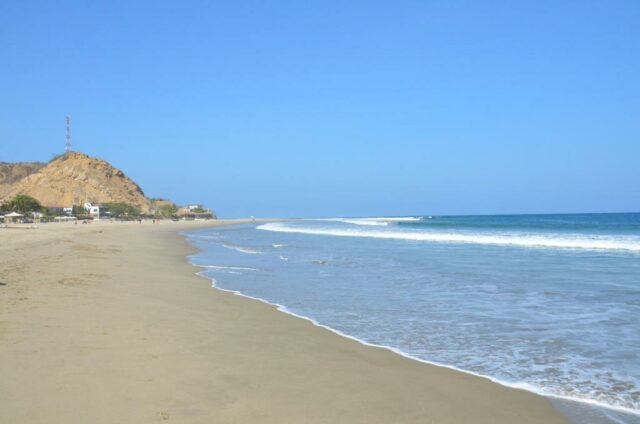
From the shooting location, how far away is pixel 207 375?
5293 mm

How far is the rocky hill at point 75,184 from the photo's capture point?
13838 cm

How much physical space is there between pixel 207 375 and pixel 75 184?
153229 millimetres

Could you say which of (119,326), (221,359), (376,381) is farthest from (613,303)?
(119,326)

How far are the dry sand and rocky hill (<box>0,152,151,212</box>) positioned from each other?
141 metres

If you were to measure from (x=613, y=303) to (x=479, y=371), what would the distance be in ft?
19.6

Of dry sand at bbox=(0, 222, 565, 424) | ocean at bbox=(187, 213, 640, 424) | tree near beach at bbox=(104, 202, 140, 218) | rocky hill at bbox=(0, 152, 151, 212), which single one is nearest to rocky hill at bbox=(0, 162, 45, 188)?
rocky hill at bbox=(0, 152, 151, 212)

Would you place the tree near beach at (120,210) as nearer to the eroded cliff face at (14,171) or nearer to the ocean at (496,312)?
the eroded cliff face at (14,171)

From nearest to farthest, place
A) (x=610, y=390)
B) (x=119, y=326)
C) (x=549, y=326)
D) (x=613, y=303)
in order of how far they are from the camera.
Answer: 1. (x=610, y=390)
2. (x=119, y=326)
3. (x=549, y=326)
4. (x=613, y=303)

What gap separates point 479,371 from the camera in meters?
6.02

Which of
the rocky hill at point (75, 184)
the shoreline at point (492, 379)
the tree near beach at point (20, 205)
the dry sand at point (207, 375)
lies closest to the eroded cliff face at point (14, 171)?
the rocky hill at point (75, 184)

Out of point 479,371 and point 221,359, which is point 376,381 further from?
point 221,359

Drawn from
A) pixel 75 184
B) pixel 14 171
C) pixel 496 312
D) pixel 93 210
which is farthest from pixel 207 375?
pixel 14 171

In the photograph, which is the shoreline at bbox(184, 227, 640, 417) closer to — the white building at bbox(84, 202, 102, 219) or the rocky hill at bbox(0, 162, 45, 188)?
the white building at bbox(84, 202, 102, 219)

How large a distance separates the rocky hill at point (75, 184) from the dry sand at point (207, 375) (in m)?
141
